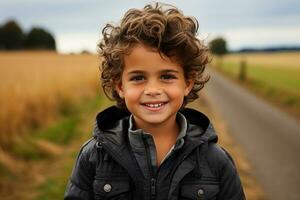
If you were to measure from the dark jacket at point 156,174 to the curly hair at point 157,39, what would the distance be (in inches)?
13.3

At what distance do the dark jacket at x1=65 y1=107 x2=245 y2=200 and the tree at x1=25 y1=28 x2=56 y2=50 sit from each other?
187 feet

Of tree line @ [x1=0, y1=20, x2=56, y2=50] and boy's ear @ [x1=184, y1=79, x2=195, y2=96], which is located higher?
tree line @ [x1=0, y1=20, x2=56, y2=50]

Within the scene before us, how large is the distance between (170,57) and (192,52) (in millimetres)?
148

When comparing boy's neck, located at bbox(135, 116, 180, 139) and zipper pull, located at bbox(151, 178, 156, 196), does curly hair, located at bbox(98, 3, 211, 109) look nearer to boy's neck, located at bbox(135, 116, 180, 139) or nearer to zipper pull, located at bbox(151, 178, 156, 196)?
boy's neck, located at bbox(135, 116, 180, 139)

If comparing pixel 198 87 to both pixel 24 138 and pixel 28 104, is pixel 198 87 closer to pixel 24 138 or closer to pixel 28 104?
pixel 24 138

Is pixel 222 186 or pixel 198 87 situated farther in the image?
pixel 198 87

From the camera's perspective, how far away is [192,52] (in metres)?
2.13

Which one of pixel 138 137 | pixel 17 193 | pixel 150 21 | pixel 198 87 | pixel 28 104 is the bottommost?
pixel 17 193

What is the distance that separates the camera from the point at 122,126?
2.20 metres

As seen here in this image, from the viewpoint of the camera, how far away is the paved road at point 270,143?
5595mm

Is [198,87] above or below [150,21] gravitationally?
below

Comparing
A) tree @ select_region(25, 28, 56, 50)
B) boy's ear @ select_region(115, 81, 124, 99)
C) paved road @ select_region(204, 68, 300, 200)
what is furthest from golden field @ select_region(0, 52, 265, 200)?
tree @ select_region(25, 28, 56, 50)

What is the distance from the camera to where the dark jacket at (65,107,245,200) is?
6.64 feet

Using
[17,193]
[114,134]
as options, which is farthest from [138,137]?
[17,193]
